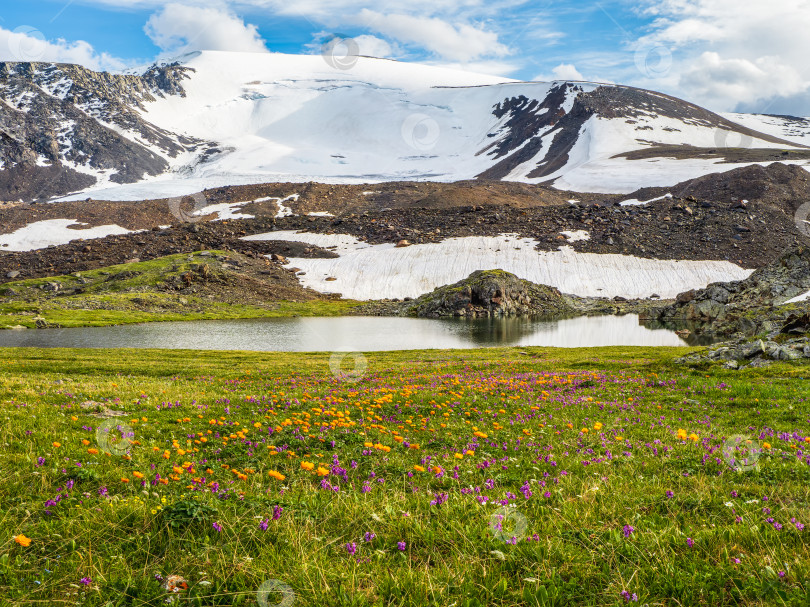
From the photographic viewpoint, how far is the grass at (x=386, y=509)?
4.34 meters

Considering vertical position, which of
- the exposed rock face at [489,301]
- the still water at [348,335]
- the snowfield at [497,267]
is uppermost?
the snowfield at [497,267]

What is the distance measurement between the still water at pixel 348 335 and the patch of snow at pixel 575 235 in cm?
5040

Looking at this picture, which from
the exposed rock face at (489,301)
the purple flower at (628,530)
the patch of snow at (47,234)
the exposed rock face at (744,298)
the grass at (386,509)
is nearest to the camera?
the grass at (386,509)

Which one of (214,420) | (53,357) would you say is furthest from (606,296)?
(214,420)

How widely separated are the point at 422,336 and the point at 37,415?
6287 centimetres

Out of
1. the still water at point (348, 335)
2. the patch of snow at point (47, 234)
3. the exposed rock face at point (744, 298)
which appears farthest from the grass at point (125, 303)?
the exposed rock face at point (744, 298)

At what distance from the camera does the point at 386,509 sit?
5949mm

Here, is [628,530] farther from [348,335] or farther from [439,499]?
[348,335]

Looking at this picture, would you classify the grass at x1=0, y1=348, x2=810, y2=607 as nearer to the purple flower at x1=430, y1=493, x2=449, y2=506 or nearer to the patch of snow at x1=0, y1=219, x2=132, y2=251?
the purple flower at x1=430, y1=493, x2=449, y2=506

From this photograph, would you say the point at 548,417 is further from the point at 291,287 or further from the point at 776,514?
the point at 291,287

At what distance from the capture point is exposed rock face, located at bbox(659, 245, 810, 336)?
71.4 metres

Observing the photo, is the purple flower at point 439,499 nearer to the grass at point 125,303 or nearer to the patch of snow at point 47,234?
the grass at point 125,303

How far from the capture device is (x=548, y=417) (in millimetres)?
14633

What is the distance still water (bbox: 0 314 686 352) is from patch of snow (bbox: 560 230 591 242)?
165 feet
